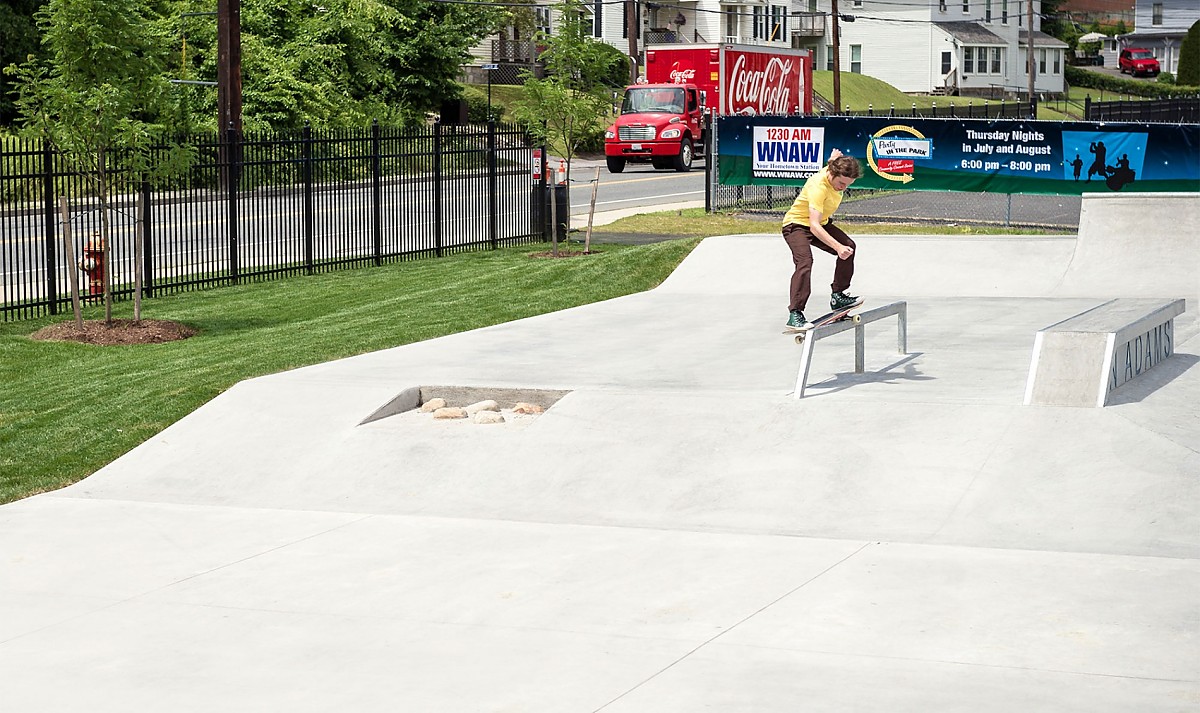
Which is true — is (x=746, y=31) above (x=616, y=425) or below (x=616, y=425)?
above

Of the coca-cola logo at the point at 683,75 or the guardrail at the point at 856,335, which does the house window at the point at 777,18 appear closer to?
the coca-cola logo at the point at 683,75

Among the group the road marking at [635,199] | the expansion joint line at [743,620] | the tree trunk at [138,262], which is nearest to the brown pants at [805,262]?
the expansion joint line at [743,620]

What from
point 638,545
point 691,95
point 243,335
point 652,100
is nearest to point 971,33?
point 691,95

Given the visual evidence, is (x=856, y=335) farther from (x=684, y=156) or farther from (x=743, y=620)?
(x=684, y=156)

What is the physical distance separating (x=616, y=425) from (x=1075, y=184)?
15.9 m

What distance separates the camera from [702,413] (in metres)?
9.71

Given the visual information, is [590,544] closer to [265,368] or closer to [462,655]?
[462,655]

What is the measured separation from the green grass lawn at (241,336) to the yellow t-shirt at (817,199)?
3.92m

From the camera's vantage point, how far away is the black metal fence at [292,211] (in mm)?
18125

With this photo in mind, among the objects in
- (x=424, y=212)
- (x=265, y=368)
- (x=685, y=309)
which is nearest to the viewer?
(x=265, y=368)

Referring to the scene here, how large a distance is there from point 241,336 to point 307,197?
204 inches

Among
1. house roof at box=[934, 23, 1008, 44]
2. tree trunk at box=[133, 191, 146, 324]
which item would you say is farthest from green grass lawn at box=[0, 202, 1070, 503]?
house roof at box=[934, 23, 1008, 44]

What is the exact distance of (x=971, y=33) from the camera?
95875 mm

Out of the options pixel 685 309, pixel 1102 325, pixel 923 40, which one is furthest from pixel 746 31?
pixel 1102 325
